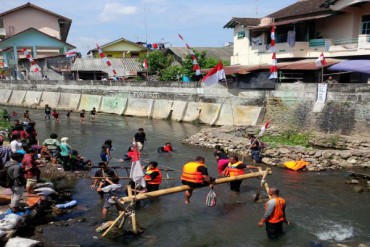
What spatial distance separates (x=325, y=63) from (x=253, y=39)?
1074 cm

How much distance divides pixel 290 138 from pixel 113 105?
21.0 metres

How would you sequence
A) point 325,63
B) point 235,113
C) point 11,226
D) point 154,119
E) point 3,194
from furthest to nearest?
point 154,119, point 235,113, point 325,63, point 3,194, point 11,226

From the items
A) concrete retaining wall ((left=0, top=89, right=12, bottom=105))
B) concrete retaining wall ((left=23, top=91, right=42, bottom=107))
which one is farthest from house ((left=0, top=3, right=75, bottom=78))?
concrete retaining wall ((left=23, top=91, right=42, bottom=107))

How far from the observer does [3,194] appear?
12.0 metres

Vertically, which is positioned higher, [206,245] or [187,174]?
[187,174]

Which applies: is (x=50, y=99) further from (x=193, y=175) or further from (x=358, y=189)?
(x=358, y=189)

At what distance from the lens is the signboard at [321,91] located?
23672mm

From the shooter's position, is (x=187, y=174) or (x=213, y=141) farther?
(x=213, y=141)

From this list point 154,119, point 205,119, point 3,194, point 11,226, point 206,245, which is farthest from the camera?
point 154,119

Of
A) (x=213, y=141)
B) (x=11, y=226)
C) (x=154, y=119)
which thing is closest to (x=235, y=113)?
(x=213, y=141)

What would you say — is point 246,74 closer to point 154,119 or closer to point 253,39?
point 253,39

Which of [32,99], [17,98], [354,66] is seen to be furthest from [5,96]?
[354,66]

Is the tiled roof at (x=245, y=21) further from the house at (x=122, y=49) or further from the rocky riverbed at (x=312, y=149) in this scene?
the house at (x=122, y=49)

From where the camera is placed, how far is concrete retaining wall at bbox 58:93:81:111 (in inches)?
1590
